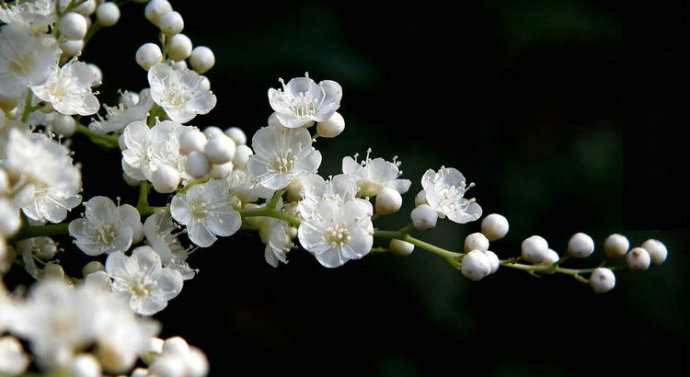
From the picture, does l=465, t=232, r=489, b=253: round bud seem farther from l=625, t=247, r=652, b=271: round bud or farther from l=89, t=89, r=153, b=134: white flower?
l=89, t=89, r=153, b=134: white flower

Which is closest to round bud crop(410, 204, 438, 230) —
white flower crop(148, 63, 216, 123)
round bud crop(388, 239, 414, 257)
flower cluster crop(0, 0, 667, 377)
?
flower cluster crop(0, 0, 667, 377)

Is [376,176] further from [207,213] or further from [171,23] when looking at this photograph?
[171,23]

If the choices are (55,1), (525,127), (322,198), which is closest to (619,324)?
(525,127)

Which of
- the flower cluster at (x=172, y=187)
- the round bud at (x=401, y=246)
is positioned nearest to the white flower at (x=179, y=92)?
the flower cluster at (x=172, y=187)

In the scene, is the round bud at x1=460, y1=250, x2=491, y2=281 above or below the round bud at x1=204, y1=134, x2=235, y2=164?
above

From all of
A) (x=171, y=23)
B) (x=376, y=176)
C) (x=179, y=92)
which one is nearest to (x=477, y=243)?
(x=376, y=176)

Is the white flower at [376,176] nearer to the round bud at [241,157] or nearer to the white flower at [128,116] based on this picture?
the round bud at [241,157]
